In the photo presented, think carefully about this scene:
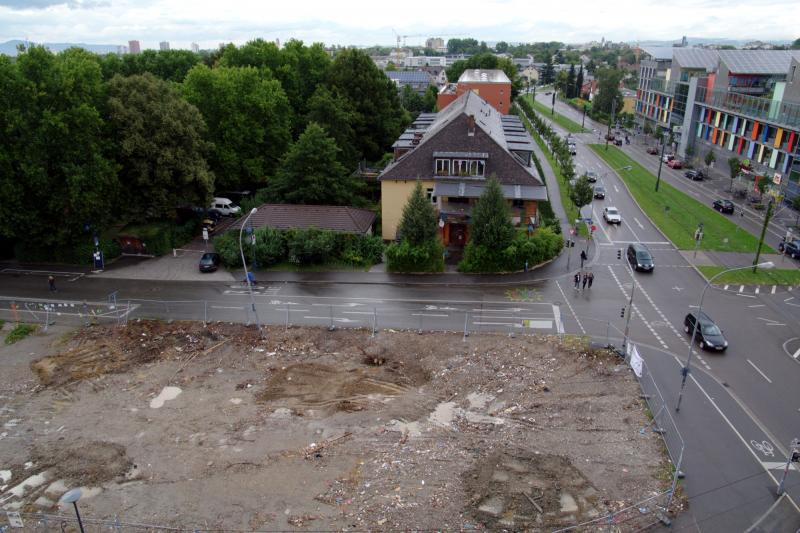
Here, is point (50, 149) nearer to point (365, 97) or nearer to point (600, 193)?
point (365, 97)

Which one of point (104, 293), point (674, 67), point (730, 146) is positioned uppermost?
point (674, 67)

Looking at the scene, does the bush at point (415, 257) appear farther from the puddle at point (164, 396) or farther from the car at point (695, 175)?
the car at point (695, 175)

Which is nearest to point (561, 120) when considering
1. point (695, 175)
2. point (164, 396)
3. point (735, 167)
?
point (695, 175)

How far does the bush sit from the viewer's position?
41.2 metres

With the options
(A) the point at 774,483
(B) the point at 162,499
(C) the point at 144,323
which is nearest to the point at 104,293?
(C) the point at 144,323

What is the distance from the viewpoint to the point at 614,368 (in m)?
28.9

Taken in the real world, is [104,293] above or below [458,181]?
below

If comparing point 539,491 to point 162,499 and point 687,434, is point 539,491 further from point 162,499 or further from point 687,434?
point 162,499

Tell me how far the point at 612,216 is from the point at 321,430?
39.4 m

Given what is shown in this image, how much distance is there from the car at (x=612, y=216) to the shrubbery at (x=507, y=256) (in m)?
14.1

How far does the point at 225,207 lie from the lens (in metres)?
56.7

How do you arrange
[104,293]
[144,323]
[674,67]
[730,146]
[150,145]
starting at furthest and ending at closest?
[674,67] < [730,146] < [150,145] < [104,293] < [144,323]

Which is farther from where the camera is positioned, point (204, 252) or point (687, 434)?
point (204, 252)

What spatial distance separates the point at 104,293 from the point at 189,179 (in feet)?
37.6
